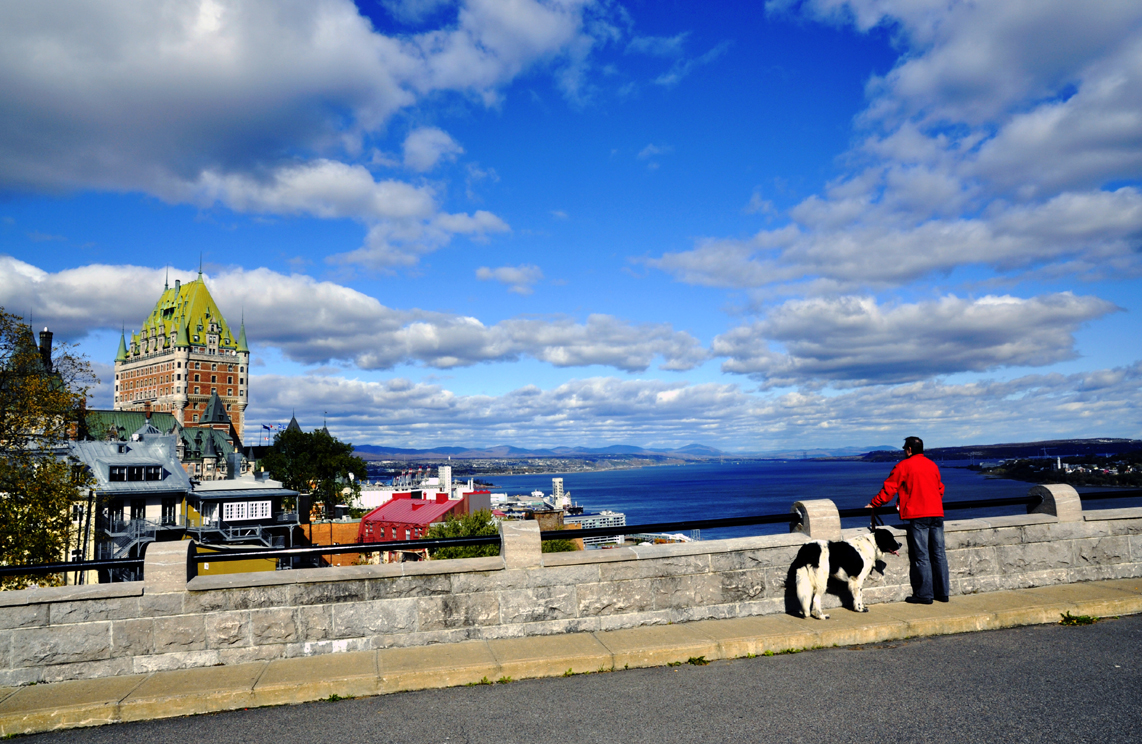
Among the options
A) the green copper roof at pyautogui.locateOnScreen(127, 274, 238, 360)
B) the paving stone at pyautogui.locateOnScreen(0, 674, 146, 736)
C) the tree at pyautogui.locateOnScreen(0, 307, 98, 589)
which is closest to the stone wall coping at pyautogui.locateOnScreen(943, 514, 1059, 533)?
the paving stone at pyautogui.locateOnScreen(0, 674, 146, 736)

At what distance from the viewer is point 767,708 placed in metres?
5.15

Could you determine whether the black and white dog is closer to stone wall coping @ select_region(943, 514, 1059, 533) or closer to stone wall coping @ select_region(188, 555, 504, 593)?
stone wall coping @ select_region(943, 514, 1059, 533)

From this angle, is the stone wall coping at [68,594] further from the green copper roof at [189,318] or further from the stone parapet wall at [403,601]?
the green copper roof at [189,318]

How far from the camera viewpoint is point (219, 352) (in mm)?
168375

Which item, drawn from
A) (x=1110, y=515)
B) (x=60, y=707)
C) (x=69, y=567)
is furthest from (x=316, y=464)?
(x=1110, y=515)

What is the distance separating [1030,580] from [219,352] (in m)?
185

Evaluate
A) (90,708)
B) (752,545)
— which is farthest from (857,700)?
(90,708)

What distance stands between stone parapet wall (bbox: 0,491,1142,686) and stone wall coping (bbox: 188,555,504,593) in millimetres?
13

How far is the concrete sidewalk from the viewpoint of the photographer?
216 inches

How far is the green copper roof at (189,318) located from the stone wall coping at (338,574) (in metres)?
178

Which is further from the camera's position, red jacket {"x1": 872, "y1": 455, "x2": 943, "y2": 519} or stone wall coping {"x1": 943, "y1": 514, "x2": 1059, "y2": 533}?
stone wall coping {"x1": 943, "y1": 514, "x2": 1059, "y2": 533}

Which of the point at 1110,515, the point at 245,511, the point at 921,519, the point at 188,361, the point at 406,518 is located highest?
the point at 188,361

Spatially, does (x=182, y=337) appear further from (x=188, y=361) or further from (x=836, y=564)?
(x=836, y=564)

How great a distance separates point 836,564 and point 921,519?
4.14ft
